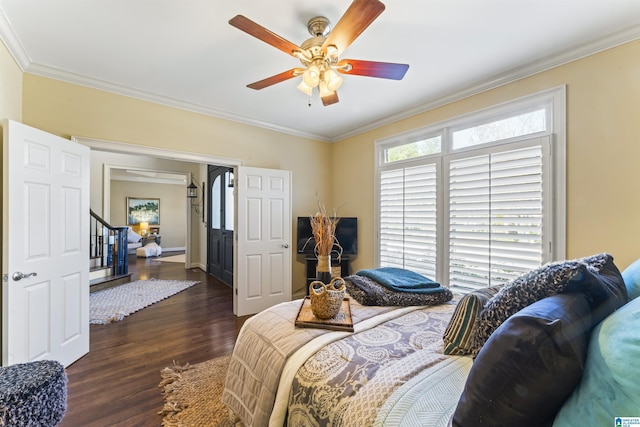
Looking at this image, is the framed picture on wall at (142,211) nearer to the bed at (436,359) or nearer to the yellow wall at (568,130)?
the yellow wall at (568,130)

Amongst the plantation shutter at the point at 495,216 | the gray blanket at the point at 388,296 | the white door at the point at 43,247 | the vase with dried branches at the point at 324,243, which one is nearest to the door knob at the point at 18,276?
the white door at the point at 43,247

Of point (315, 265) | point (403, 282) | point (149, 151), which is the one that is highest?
point (149, 151)

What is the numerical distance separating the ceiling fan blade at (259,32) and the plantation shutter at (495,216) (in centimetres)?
219

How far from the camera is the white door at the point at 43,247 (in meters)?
1.93

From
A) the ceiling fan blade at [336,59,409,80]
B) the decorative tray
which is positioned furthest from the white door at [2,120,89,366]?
the ceiling fan blade at [336,59,409,80]

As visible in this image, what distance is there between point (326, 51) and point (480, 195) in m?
2.10

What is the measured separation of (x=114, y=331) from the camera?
3072 mm

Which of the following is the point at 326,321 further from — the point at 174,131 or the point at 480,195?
the point at 174,131

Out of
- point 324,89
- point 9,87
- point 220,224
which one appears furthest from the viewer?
point 220,224

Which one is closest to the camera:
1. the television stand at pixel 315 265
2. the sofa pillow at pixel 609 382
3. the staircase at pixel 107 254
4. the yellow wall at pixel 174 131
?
the sofa pillow at pixel 609 382

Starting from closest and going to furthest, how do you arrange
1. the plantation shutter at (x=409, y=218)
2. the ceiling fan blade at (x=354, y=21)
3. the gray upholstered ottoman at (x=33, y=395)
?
the gray upholstered ottoman at (x=33, y=395), the ceiling fan blade at (x=354, y=21), the plantation shutter at (x=409, y=218)

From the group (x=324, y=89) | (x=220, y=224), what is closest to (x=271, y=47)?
(x=324, y=89)

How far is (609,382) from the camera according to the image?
1.94ft

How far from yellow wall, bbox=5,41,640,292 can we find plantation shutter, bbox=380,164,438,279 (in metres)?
0.28
